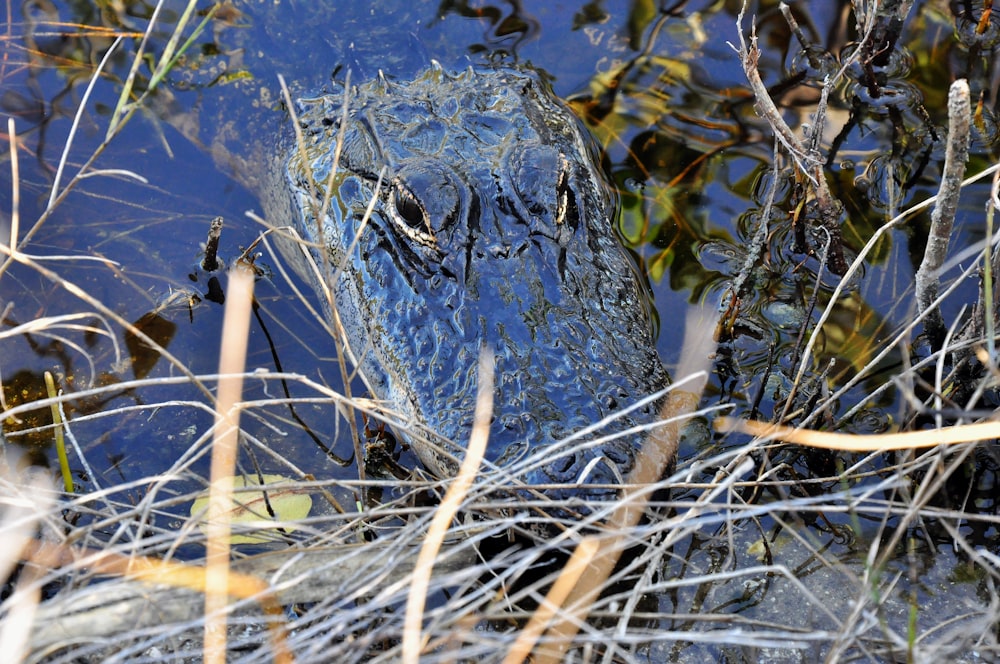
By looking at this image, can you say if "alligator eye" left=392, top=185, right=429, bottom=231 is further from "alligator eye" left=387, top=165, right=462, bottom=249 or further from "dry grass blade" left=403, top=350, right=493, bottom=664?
"dry grass blade" left=403, top=350, right=493, bottom=664

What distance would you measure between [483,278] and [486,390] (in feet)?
1.64

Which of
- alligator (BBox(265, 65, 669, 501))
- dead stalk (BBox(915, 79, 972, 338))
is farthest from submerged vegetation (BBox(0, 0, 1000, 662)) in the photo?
alligator (BBox(265, 65, 669, 501))

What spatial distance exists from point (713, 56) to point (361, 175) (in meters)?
1.92

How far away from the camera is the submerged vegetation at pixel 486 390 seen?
1844 millimetres

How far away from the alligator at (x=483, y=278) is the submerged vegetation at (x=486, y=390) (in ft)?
0.50

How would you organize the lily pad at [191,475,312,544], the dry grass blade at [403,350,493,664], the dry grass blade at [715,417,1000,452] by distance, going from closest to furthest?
the dry grass blade at [403,350,493,664] < the dry grass blade at [715,417,1000,452] < the lily pad at [191,475,312,544]

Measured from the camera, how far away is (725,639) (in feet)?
5.51

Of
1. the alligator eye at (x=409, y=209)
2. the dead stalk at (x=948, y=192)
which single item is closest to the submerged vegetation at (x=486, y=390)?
the dead stalk at (x=948, y=192)

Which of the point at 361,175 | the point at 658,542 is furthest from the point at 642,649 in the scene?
the point at 361,175

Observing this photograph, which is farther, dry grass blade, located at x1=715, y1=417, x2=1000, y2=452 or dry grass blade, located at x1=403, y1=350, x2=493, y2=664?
dry grass blade, located at x1=715, y1=417, x2=1000, y2=452

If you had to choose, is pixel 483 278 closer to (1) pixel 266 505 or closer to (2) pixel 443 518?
(1) pixel 266 505

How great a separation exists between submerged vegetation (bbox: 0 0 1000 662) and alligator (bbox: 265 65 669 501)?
0.50ft

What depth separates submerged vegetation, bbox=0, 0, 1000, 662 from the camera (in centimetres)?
184

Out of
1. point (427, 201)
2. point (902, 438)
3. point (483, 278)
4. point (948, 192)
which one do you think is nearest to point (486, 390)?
point (483, 278)
